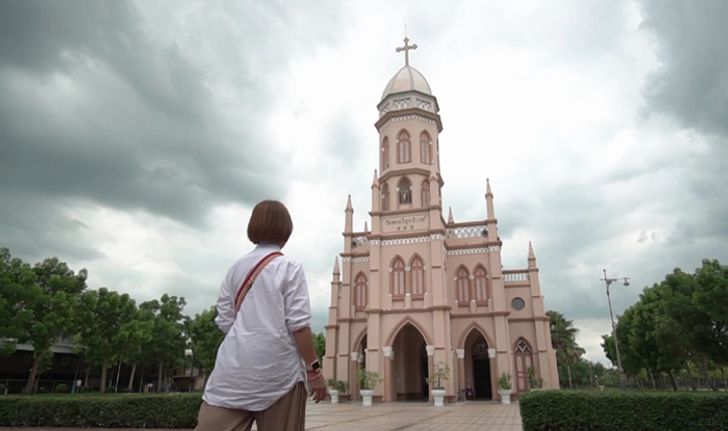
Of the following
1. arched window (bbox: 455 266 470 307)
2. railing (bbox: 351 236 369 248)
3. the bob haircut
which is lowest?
the bob haircut

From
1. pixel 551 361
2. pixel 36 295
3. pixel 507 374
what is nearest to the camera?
pixel 36 295

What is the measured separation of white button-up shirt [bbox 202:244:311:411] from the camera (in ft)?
7.70

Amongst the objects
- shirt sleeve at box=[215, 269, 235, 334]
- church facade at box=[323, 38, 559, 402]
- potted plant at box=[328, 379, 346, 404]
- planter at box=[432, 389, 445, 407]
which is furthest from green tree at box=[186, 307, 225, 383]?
shirt sleeve at box=[215, 269, 235, 334]

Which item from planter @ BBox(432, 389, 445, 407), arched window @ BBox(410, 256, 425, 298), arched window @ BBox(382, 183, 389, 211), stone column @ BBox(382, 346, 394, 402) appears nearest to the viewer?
planter @ BBox(432, 389, 445, 407)

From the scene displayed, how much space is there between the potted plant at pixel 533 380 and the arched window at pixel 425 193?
38.5ft

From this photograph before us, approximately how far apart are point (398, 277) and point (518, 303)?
8493mm

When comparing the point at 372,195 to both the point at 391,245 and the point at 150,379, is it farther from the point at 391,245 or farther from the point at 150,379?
the point at 150,379

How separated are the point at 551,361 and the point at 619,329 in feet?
55.1

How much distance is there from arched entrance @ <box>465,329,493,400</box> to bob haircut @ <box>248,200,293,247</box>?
28.5 meters

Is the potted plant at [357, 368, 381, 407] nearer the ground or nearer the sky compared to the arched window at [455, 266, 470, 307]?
nearer the ground

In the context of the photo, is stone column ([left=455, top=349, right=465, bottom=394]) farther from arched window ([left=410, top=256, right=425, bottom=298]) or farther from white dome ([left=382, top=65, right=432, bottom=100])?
white dome ([left=382, top=65, right=432, bottom=100])

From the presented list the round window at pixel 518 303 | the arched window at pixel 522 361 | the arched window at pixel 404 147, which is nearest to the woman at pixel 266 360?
the arched window at pixel 522 361

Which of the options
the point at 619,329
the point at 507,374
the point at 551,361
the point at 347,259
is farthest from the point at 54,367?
the point at 619,329

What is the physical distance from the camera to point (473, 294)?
2825 cm
